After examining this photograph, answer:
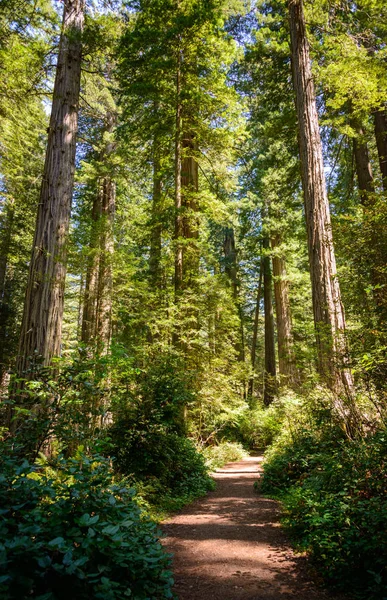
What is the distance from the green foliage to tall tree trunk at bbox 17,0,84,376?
4190 millimetres

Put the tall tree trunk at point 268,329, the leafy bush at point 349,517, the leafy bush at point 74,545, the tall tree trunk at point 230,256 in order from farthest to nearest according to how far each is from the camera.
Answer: the tall tree trunk at point 230,256
the tall tree trunk at point 268,329
the leafy bush at point 349,517
the leafy bush at point 74,545

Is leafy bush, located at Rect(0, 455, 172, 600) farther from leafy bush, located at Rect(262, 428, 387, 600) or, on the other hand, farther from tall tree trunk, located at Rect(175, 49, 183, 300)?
tall tree trunk, located at Rect(175, 49, 183, 300)

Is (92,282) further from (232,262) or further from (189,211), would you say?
(232,262)

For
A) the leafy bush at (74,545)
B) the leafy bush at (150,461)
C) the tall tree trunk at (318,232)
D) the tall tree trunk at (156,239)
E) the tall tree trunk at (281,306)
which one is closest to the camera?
Answer: the leafy bush at (74,545)

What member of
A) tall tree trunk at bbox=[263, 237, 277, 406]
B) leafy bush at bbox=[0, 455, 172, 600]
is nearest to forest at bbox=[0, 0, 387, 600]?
leafy bush at bbox=[0, 455, 172, 600]

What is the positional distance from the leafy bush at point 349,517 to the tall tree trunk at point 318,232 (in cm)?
138

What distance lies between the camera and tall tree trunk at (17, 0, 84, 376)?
19.1 ft

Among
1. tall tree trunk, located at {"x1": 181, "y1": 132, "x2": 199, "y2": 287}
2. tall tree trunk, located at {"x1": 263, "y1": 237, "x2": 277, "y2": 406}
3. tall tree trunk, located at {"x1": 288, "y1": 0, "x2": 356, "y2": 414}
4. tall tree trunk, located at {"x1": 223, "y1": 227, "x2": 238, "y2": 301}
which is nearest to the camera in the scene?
tall tree trunk, located at {"x1": 288, "y1": 0, "x2": 356, "y2": 414}

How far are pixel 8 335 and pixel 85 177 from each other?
8.53 metres

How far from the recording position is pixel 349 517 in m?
3.33

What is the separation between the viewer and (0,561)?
1.51 m

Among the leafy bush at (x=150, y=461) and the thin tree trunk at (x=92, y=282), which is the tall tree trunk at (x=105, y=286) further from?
the leafy bush at (x=150, y=461)

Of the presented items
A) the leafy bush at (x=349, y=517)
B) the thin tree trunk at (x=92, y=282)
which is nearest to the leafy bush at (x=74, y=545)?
the leafy bush at (x=349, y=517)

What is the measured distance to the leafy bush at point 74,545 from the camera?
172 centimetres
